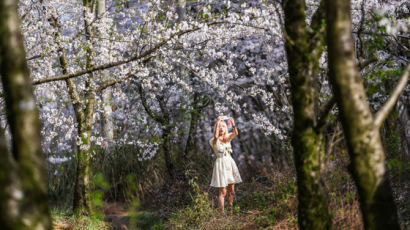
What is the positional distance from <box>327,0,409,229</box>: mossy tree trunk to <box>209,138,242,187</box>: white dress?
13.8 ft

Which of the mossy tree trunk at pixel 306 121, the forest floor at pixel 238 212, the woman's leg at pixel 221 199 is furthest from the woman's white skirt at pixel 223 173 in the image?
the mossy tree trunk at pixel 306 121

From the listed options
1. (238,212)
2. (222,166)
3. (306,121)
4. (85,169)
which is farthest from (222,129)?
(306,121)

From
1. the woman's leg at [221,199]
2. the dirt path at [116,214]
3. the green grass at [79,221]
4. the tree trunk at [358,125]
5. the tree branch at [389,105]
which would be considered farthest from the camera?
the dirt path at [116,214]

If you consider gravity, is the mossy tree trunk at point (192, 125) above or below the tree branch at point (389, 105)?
above

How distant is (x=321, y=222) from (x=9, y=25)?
295 centimetres

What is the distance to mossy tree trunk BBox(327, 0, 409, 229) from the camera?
2.91 meters

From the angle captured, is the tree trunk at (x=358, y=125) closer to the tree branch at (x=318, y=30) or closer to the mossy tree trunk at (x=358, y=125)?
the mossy tree trunk at (x=358, y=125)

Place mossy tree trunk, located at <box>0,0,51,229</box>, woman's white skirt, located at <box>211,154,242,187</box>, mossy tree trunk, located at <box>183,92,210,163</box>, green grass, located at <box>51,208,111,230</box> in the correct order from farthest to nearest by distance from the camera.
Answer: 1. mossy tree trunk, located at <box>183,92,210,163</box>
2. green grass, located at <box>51,208,111,230</box>
3. woman's white skirt, located at <box>211,154,242,187</box>
4. mossy tree trunk, located at <box>0,0,51,229</box>

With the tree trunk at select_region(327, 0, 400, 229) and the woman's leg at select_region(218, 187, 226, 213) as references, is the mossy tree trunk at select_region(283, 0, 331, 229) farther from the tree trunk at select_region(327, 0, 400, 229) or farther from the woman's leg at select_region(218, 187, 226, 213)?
the woman's leg at select_region(218, 187, 226, 213)

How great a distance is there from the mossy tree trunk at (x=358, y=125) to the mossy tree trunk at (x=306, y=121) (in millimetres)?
480

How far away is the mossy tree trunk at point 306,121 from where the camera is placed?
11.3 feet

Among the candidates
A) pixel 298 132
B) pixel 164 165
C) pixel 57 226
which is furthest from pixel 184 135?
pixel 298 132

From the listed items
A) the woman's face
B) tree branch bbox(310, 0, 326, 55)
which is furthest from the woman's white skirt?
tree branch bbox(310, 0, 326, 55)

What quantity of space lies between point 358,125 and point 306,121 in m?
0.58
